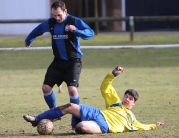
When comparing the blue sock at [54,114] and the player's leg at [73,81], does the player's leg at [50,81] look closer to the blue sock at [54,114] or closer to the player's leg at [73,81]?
the player's leg at [73,81]

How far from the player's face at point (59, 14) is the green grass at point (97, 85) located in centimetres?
149

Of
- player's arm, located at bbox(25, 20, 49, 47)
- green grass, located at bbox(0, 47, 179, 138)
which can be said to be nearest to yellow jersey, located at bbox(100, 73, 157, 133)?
green grass, located at bbox(0, 47, 179, 138)

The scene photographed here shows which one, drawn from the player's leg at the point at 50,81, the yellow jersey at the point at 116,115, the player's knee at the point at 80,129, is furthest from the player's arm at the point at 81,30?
the player's knee at the point at 80,129

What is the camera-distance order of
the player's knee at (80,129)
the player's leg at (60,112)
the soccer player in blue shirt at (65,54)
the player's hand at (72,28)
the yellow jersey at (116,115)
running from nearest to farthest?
the player's knee at (80,129)
the player's leg at (60,112)
the yellow jersey at (116,115)
the player's hand at (72,28)
the soccer player in blue shirt at (65,54)

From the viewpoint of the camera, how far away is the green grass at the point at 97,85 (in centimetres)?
852

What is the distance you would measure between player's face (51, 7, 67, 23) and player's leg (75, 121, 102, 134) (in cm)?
166

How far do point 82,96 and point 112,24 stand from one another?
2285 centimetres

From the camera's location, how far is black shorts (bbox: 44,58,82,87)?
28.5ft

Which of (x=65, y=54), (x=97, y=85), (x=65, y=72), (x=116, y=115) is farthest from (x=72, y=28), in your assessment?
(x=97, y=85)

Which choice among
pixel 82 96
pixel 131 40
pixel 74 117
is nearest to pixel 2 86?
pixel 82 96

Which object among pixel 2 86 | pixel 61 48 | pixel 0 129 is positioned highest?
pixel 61 48

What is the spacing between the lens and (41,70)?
17.5 metres

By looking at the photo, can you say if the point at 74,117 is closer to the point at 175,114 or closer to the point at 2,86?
the point at 175,114

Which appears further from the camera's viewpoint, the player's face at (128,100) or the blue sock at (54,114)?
the player's face at (128,100)
